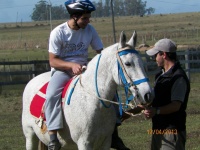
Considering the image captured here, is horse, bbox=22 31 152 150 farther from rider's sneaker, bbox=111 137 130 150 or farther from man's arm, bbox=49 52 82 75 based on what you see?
rider's sneaker, bbox=111 137 130 150

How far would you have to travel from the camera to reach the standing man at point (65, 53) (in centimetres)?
700

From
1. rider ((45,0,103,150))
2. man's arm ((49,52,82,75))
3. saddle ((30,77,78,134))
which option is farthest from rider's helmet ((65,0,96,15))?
saddle ((30,77,78,134))

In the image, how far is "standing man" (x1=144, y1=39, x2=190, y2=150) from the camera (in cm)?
610

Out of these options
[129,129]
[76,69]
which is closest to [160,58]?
[76,69]

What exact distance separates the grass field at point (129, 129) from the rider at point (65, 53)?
382 centimetres

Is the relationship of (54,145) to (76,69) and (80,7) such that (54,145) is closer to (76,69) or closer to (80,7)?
(76,69)

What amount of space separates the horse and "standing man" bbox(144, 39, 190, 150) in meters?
0.29

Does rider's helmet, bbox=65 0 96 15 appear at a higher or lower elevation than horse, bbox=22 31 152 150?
higher

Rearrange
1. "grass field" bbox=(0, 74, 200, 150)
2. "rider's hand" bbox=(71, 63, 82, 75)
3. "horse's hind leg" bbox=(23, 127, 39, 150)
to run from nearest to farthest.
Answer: "rider's hand" bbox=(71, 63, 82, 75) < "horse's hind leg" bbox=(23, 127, 39, 150) < "grass field" bbox=(0, 74, 200, 150)

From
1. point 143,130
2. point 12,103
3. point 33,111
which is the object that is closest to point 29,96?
point 33,111

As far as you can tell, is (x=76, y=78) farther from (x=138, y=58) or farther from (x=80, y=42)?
(x=138, y=58)

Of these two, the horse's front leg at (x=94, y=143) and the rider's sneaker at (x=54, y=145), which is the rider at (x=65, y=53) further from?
the horse's front leg at (x=94, y=143)

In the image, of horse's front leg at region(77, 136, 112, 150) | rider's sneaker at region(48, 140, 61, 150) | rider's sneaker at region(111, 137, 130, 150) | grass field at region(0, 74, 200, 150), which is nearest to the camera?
horse's front leg at region(77, 136, 112, 150)

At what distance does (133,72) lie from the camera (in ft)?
20.0
